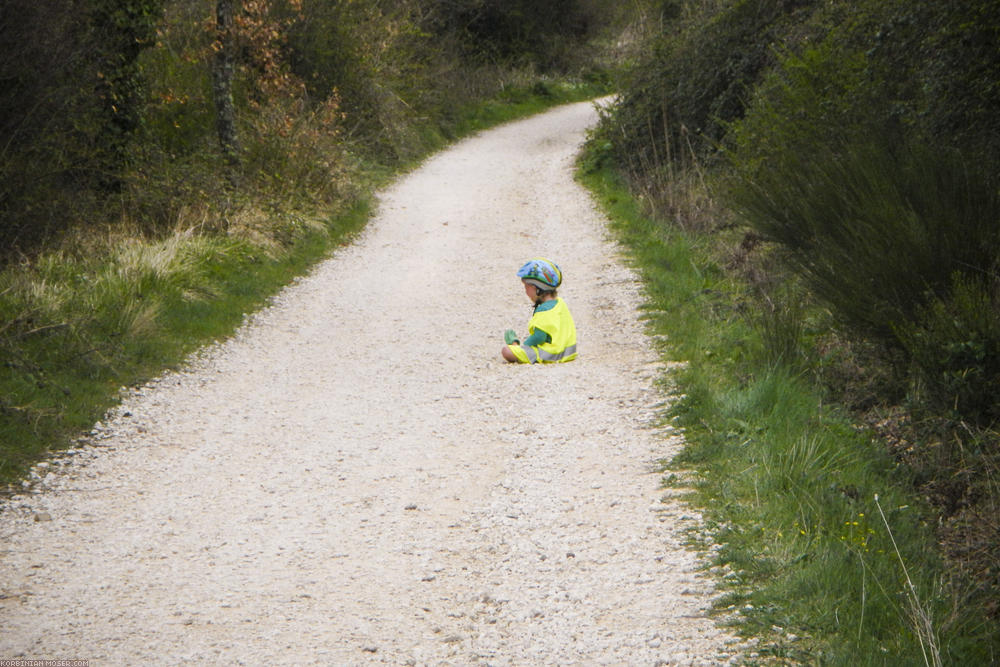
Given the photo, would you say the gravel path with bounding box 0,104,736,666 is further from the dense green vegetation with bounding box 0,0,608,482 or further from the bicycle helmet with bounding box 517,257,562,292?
the bicycle helmet with bounding box 517,257,562,292

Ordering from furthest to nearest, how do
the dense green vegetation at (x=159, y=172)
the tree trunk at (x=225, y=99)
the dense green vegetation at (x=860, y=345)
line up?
the tree trunk at (x=225, y=99)
the dense green vegetation at (x=159, y=172)
the dense green vegetation at (x=860, y=345)

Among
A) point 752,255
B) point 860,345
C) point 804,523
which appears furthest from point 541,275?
point 804,523

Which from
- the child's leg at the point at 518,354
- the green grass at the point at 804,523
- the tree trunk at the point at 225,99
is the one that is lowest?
the child's leg at the point at 518,354

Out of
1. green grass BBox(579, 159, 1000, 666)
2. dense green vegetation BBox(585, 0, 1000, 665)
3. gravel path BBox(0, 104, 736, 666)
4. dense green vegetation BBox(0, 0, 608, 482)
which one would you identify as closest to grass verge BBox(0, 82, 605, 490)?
dense green vegetation BBox(0, 0, 608, 482)

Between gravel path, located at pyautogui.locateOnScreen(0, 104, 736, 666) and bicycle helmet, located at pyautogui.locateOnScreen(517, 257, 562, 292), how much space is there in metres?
0.71

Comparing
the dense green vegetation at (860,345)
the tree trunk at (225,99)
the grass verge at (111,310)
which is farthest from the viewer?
the tree trunk at (225,99)

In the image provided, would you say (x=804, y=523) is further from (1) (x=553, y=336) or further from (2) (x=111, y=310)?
(2) (x=111, y=310)

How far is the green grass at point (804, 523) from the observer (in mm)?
3605

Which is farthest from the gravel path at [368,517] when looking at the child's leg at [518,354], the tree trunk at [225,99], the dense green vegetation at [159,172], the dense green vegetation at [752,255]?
the tree trunk at [225,99]

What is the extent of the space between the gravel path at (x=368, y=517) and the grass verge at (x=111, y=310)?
283 mm

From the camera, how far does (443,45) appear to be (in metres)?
30.1

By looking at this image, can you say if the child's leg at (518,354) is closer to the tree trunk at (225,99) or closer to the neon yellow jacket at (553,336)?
the neon yellow jacket at (553,336)

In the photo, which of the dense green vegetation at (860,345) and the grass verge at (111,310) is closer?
the dense green vegetation at (860,345)

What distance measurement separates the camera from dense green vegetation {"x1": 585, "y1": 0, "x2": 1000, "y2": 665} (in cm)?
400
